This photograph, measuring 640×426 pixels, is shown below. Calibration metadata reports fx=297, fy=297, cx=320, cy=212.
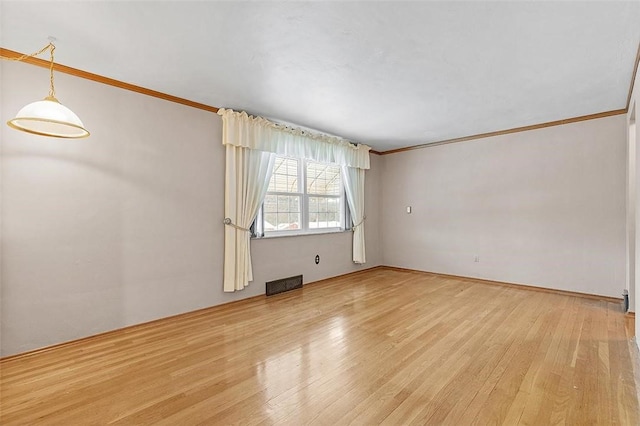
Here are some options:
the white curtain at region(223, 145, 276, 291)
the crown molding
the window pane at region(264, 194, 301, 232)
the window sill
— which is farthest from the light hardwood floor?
the crown molding

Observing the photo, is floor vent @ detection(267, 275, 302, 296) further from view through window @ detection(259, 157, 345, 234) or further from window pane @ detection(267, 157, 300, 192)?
window pane @ detection(267, 157, 300, 192)

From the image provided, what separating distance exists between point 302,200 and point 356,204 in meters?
1.31

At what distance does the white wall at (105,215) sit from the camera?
2572 millimetres

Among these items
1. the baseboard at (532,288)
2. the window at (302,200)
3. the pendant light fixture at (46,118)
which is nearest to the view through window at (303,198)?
the window at (302,200)

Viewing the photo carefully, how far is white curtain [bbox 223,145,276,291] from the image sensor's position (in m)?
3.90

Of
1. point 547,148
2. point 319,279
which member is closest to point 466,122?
point 547,148

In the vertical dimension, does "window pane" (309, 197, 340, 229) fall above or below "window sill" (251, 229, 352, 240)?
above

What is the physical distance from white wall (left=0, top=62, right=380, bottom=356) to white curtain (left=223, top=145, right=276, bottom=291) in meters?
0.11

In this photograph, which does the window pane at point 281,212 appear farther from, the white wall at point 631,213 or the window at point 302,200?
the white wall at point 631,213

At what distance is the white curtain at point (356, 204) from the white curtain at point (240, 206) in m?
2.07

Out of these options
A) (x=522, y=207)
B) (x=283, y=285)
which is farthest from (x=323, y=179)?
(x=522, y=207)

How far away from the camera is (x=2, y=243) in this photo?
2490mm

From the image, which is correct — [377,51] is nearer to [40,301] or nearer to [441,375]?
[441,375]

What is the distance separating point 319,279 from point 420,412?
3467 mm
